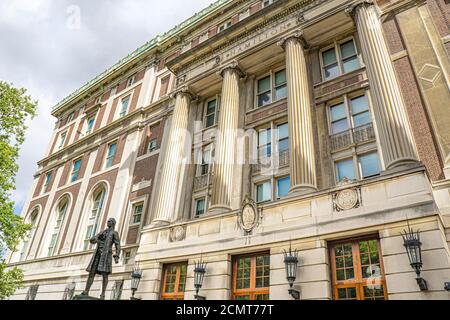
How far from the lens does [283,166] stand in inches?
600

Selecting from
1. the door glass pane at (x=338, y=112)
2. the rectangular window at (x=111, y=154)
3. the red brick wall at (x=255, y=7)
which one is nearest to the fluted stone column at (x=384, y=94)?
the door glass pane at (x=338, y=112)

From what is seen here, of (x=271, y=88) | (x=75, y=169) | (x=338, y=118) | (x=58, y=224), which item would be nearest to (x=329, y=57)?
(x=271, y=88)

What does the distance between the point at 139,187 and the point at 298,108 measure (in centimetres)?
1281

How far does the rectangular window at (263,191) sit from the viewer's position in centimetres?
1519

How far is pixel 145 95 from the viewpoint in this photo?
27203 mm

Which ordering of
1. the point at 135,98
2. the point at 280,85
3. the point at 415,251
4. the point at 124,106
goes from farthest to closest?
the point at 124,106
the point at 135,98
the point at 280,85
the point at 415,251

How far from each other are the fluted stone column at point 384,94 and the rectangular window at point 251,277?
563cm

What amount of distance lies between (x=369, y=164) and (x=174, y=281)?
31.7 feet

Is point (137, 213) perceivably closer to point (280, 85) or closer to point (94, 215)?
point (94, 215)

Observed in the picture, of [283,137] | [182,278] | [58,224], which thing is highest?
[283,137]

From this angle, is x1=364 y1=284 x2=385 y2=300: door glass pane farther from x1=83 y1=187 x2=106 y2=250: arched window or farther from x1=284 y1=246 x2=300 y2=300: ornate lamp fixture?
x1=83 y1=187 x2=106 y2=250: arched window

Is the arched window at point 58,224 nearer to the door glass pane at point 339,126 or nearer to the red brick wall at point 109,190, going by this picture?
the red brick wall at point 109,190

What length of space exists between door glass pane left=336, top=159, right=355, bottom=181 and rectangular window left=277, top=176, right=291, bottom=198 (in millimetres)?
2314

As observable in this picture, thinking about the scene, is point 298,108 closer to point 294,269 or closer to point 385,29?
point 385,29
